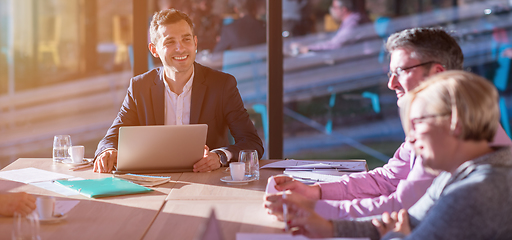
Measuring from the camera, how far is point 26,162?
2672 mm

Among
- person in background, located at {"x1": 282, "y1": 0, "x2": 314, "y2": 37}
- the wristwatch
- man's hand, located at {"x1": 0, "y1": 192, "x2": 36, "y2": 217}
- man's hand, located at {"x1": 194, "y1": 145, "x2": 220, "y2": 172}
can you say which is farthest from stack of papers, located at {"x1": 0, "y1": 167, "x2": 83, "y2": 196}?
person in background, located at {"x1": 282, "y1": 0, "x2": 314, "y2": 37}

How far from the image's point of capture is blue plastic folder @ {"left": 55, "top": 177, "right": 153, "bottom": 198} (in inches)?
74.4

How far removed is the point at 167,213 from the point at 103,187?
1.46 feet

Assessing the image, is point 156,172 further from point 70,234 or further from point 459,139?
point 459,139

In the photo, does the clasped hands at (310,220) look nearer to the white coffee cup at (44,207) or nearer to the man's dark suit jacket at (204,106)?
the white coffee cup at (44,207)

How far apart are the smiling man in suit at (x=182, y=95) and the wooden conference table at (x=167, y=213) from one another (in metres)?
0.82

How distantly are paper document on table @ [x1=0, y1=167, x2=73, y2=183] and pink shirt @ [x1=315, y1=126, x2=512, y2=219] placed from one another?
1.20m

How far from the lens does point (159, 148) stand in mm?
2266

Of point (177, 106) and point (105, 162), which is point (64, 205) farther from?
point (177, 106)

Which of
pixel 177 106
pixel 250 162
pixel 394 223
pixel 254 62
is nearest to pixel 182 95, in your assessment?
pixel 177 106

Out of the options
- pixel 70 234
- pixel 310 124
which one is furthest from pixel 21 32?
pixel 70 234

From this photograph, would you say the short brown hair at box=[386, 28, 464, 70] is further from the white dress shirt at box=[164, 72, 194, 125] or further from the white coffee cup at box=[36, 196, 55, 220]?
the white dress shirt at box=[164, 72, 194, 125]

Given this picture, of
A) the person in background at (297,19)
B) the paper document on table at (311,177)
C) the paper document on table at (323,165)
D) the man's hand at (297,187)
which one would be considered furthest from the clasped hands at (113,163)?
the person in background at (297,19)

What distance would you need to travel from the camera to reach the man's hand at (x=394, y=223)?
4.51 feet
